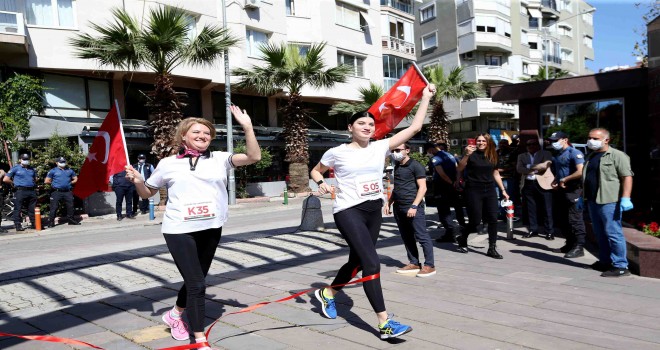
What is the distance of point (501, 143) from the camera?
38.8 ft

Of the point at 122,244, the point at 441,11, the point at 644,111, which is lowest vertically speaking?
the point at 122,244

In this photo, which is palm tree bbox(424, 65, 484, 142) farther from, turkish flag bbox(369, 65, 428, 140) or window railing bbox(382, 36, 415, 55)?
turkish flag bbox(369, 65, 428, 140)

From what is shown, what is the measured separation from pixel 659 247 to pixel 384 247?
383cm

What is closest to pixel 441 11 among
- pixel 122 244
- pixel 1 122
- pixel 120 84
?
pixel 120 84

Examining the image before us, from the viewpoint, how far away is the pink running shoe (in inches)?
168

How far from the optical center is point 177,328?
4328mm

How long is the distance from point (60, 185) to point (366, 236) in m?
12.8

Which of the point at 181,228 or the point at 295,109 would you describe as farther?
the point at 295,109

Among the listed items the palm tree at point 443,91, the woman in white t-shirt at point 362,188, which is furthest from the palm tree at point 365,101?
A: the woman in white t-shirt at point 362,188

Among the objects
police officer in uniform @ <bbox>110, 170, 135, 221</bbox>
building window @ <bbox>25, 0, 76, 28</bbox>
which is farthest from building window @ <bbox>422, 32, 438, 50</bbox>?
police officer in uniform @ <bbox>110, 170, 135, 221</bbox>

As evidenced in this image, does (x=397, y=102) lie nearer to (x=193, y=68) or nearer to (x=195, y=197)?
(x=195, y=197)

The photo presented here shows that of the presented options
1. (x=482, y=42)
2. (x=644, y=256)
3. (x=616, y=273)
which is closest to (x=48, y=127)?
(x=616, y=273)

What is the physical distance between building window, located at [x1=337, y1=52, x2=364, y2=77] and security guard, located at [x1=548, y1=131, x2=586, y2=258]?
25.4 meters

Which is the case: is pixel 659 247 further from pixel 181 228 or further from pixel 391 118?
pixel 181 228
